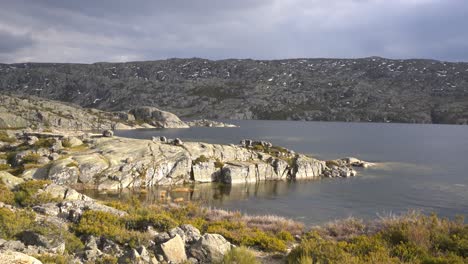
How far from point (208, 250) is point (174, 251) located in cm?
140

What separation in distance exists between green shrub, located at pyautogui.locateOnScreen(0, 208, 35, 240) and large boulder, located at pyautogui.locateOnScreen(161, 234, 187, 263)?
19.7 ft

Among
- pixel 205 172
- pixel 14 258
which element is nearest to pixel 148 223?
pixel 14 258

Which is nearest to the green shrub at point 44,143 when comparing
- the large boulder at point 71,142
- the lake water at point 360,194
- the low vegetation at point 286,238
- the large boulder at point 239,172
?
the large boulder at point 71,142

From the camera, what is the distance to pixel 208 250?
14883 mm

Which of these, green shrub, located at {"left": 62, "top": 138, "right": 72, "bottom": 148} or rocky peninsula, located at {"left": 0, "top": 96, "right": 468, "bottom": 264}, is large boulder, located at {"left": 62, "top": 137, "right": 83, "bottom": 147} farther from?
rocky peninsula, located at {"left": 0, "top": 96, "right": 468, "bottom": 264}

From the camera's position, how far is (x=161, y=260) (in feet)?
45.0

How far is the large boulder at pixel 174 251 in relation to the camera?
45.9 ft

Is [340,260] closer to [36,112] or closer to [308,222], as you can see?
[308,222]

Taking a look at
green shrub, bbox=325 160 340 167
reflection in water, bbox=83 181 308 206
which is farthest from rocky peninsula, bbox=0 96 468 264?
green shrub, bbox=325 160 340 167

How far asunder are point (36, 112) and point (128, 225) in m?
154

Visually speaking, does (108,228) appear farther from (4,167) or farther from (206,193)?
(4,167)

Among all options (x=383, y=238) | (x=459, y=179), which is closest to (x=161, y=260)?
(x=383, y=238)

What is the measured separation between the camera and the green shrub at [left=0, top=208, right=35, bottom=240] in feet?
48.1

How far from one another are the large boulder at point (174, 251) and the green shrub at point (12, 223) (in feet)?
19.7
